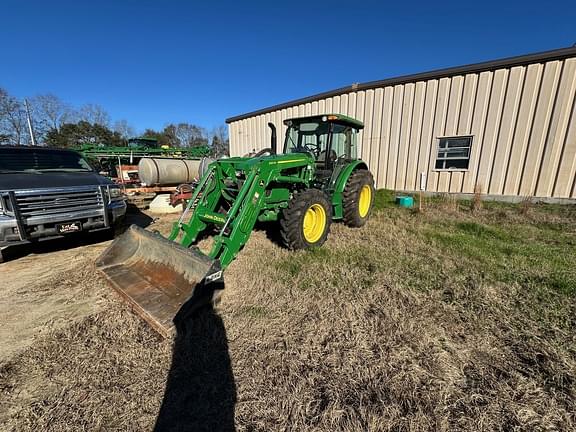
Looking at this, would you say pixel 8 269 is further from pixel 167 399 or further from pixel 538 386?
pixel 538 386

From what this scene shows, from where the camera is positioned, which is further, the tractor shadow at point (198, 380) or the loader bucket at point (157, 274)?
the loader bucket at point (157, 274)

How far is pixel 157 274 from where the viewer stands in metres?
2.93

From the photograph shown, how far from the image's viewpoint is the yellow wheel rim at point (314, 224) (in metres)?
4.15

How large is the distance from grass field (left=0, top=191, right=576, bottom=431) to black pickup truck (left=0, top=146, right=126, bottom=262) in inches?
73.9

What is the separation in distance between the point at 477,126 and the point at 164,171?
9763mm

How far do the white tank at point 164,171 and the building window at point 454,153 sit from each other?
336 inches

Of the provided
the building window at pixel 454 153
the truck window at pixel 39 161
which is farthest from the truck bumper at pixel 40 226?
the building window at pixel 454 153

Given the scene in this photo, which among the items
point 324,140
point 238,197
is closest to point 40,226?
point 238,197

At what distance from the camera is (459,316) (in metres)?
2.43

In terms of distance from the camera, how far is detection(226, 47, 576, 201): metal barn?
6.56m

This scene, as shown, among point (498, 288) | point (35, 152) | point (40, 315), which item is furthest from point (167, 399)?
point (35, 152)

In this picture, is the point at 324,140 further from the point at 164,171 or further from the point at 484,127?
the point at 164,171

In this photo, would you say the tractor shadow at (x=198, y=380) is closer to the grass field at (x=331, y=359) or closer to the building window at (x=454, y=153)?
the grass field at (x=331, y=359)

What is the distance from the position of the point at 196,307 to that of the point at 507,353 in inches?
102
